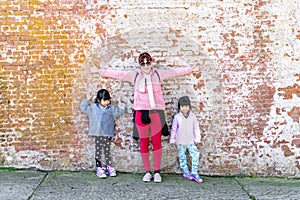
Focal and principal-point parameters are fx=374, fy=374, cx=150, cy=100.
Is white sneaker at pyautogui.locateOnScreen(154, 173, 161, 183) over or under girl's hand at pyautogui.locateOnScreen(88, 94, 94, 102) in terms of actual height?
under

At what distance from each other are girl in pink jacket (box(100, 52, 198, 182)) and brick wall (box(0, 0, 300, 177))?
16 cm

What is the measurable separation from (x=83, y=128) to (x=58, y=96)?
2.00 feet

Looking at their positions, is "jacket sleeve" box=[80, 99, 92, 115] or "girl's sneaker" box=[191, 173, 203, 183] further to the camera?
"jacket sleeve" box=[80, 99, 92, 115]

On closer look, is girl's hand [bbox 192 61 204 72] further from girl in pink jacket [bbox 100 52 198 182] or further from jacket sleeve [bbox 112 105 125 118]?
jacket sleeve [bbox 112 105 125 118]

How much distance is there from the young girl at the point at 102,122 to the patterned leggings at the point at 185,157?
1.01 metres

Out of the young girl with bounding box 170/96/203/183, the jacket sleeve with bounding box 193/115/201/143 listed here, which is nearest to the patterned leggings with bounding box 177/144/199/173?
the young girl with bounding box 170/96/203/183

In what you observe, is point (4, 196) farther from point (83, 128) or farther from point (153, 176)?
point (153, 176)

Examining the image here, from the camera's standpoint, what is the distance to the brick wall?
5.58m

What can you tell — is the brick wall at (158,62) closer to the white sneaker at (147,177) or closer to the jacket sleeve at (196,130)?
the jacket sleeve at (196,130)

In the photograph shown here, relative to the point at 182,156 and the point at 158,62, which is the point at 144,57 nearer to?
the point at 158,62

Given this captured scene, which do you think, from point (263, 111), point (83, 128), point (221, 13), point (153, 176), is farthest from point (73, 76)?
point (263, 111)

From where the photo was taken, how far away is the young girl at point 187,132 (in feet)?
17.9

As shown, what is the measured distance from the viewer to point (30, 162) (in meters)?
5.66

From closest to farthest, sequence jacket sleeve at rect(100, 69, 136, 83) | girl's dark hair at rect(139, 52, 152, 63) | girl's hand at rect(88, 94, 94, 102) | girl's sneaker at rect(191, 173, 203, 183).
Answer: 1. girl's dark hair at rect(139, 52, 152, 63)
2. girl's sneaker at rect(191, 173, 203, 183)
3. jacket sleeve at rect(100, 69, 136, 83)
4. girl's hand at rect(88, 94, 94, 102)
